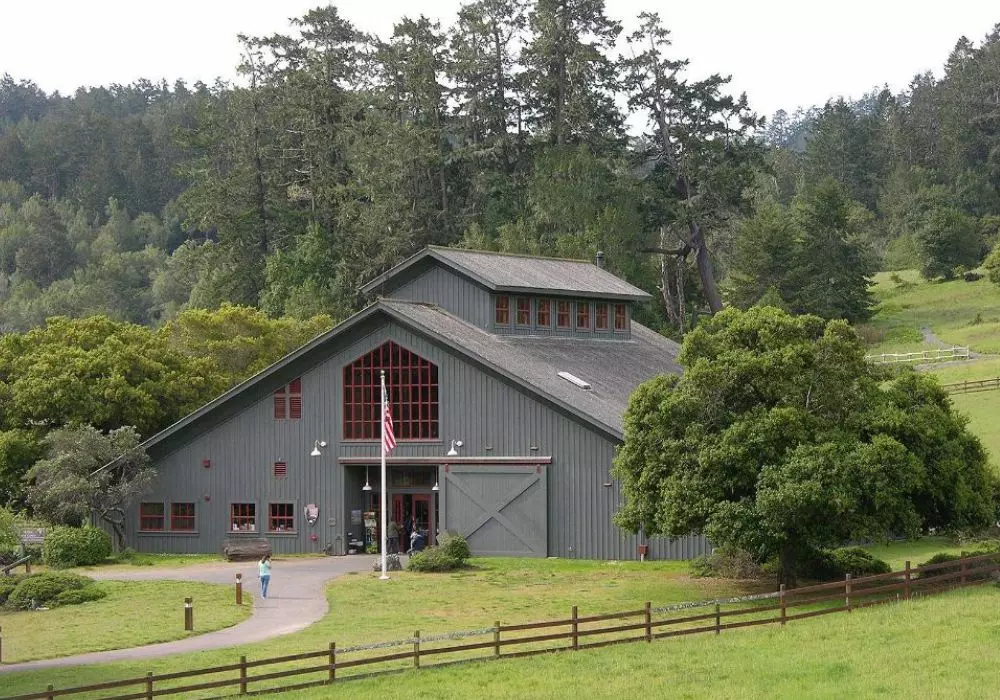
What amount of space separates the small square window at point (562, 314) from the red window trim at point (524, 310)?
1748mm

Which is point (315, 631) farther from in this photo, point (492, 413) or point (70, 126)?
point (70, 126)

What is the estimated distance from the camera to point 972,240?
124 metres

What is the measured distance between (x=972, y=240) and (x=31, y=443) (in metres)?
89.9

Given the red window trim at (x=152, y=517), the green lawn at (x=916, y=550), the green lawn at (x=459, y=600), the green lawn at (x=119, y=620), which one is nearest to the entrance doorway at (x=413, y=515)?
the green lawn at (x=459, y=600)

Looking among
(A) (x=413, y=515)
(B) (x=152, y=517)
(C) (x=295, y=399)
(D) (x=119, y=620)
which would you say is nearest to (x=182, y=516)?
(B) (x=152, y=517)

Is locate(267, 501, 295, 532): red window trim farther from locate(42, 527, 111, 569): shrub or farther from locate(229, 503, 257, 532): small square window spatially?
locate(42, 527, 111, 569): shrub

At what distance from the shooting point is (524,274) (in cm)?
5762

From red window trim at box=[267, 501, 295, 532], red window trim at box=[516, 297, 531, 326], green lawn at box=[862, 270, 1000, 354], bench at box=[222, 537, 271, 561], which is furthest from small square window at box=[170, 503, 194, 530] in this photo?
green lawn at box=[862, 270, 1000, 354]

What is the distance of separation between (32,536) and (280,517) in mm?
8502

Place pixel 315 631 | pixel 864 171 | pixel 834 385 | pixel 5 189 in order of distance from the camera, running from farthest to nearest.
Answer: pixel 5 189 < pixel 864 171 < pixel 834 385 < pixel 315 631

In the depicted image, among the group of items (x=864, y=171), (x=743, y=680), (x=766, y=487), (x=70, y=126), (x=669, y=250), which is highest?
(x=70, y=126)

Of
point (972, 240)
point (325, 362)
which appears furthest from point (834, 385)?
point (972, 240)

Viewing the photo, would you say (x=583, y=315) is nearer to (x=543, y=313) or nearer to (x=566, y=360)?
(x=543, y=313)

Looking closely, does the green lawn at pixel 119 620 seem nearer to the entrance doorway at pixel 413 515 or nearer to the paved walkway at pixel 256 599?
the paved walkway at pixel 256 599
